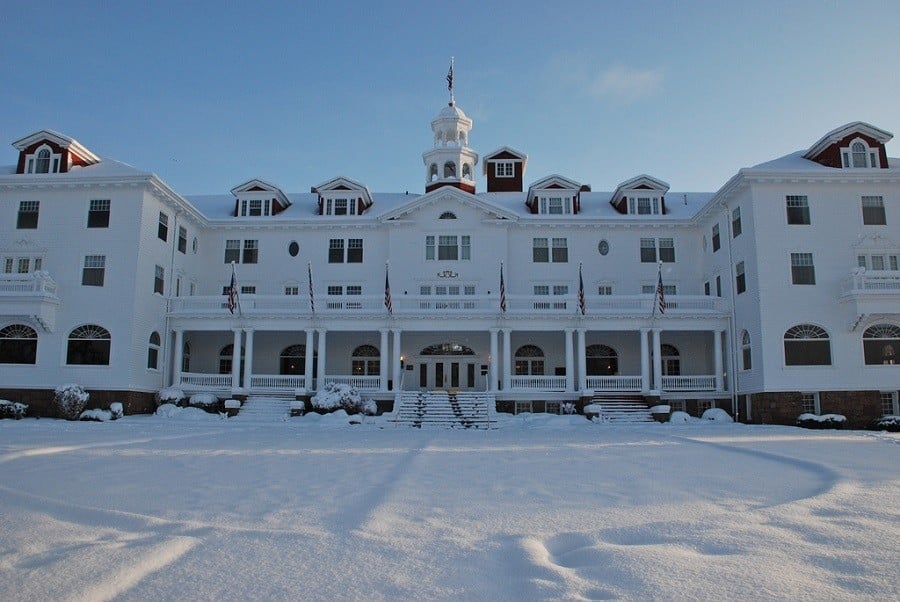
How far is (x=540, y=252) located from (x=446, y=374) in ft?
27.1

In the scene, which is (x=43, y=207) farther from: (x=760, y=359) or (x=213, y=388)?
(x=760, y=359)

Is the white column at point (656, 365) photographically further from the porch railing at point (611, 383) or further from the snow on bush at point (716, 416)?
the snow on bush at point (716, 416)

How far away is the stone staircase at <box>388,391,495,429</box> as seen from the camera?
2914 centimetres

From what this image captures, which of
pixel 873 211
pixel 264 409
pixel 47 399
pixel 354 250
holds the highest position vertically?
pixel 873 211

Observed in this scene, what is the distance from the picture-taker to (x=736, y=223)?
32.6 metres

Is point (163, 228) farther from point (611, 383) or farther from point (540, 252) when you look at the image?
point (611, 383)

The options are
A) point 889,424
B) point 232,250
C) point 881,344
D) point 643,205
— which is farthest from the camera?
point 643,205

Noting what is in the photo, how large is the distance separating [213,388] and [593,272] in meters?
20.2

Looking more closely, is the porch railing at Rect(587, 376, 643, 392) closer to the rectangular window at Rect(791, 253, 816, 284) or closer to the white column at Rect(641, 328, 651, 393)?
the white column at Rect(641, 328, 651, 393)

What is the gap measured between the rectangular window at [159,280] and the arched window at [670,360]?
2556cm

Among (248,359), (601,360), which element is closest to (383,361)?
(248,359)

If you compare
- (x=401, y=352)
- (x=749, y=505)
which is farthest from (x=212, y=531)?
(x=401, y=352)

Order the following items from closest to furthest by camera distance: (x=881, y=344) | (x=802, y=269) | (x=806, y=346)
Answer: (x=881, y=344) → (x=806, y=346) → (x=802, y=269)

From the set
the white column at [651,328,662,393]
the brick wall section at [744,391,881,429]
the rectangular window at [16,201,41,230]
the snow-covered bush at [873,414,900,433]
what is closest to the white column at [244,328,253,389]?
the rectangular window at [16,201,41,230]
